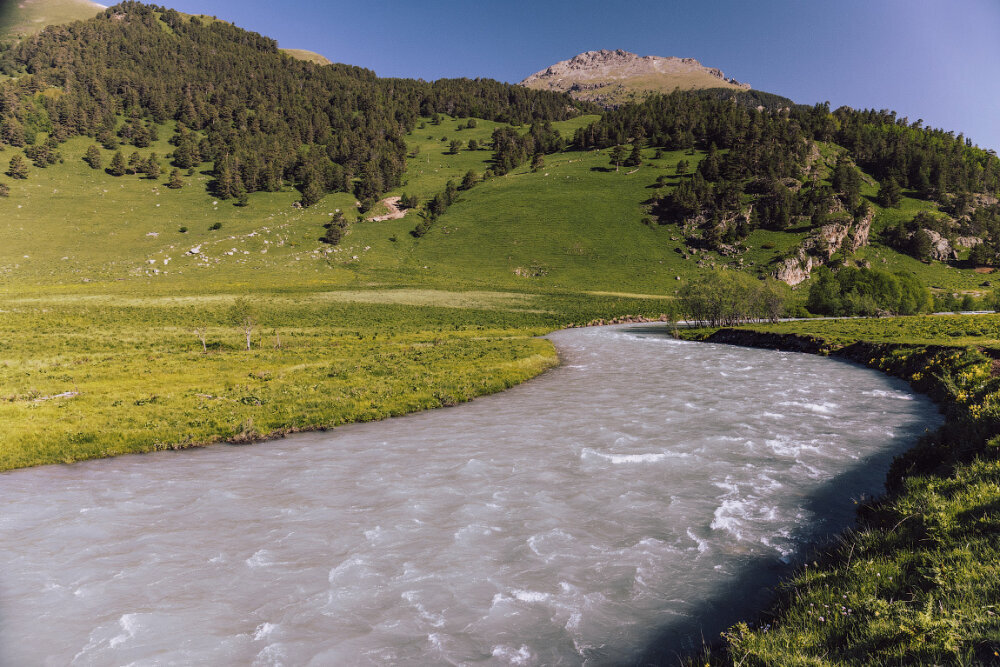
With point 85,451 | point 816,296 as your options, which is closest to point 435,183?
point 816,296

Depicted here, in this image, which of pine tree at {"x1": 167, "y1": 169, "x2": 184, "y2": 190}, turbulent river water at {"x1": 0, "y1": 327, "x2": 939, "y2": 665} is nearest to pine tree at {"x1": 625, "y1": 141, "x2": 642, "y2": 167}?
pine tree at {"x1": 167, "y1": 169, "x2": 184, "y2": 190}

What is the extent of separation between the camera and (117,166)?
175 metres

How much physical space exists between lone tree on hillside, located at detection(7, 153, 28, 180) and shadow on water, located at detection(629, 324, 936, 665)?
23666cm

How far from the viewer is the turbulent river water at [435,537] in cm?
820

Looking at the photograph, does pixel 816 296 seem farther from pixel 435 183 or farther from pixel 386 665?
pixel 435 183

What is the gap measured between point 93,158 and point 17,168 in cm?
2482

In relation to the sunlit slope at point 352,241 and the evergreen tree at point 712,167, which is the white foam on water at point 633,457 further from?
the evergreen tree at point 712,167

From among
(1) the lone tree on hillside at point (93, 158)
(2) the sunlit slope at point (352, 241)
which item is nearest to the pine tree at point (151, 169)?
(2) the sunlit slope at point (352, 241)

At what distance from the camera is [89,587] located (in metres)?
9.79

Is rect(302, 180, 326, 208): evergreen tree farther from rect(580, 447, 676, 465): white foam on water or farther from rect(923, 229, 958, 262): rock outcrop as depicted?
rect(923, 229, 958, 262): rock outcrop

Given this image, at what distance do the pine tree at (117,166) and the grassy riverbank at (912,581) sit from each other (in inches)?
9453

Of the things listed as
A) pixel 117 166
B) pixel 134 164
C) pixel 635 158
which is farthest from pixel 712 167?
pixel 117 166

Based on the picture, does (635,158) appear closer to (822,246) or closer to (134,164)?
(822,246)

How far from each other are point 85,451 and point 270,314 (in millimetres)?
61438
